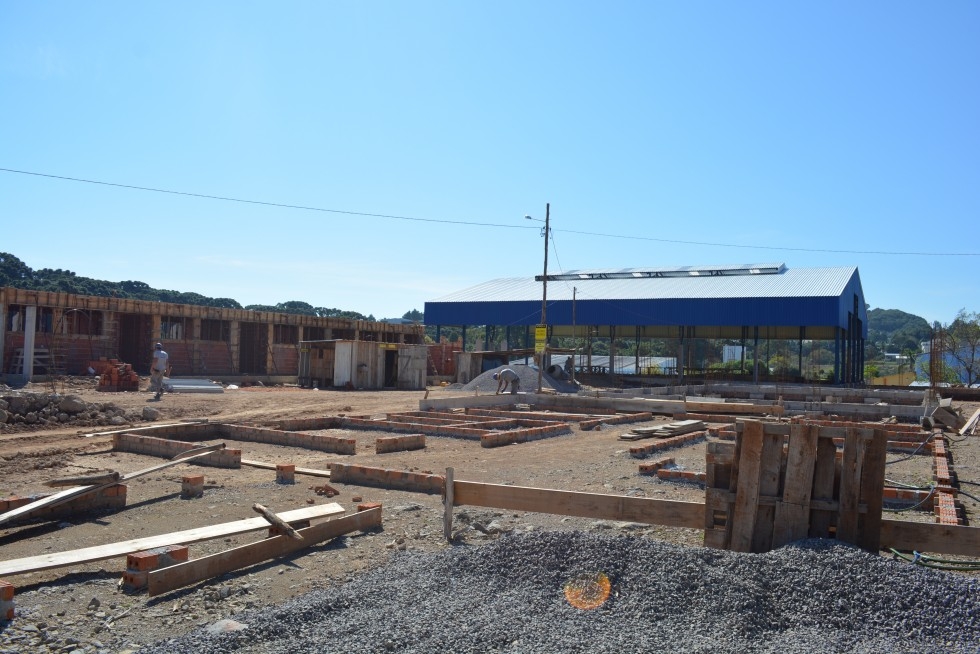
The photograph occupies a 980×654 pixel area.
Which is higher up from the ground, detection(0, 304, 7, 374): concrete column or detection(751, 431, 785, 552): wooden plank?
detection(0, 304, 7, 374): concrete column

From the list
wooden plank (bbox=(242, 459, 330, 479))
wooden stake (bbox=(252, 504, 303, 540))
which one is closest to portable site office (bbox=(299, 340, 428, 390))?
wooden plank (bbox=(242, 459, 330, 479))

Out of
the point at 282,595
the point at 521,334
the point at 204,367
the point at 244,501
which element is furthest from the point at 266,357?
the point at 521,334

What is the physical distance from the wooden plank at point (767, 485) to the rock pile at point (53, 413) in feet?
47.6

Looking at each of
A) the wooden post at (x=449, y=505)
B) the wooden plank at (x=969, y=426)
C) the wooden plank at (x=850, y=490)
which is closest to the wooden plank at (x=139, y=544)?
the wooden post at (x=449, y=505)

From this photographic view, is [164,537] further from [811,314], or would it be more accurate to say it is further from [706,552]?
[811,314]

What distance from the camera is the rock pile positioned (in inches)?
619

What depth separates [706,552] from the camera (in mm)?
5355

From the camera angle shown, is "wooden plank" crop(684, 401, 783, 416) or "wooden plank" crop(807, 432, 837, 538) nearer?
"wooden plank" crop(807, 432, 837, 538)

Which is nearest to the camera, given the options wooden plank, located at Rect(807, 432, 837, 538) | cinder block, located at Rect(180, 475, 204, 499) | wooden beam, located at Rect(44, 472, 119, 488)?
wooden plank, located at Rect(807, 432, 837, 538)

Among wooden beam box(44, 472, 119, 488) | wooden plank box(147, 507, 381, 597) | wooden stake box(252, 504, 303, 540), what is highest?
wooden beam box(44, 472, 119, 488)

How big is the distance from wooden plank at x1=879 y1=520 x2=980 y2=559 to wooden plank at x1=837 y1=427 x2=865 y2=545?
283mm

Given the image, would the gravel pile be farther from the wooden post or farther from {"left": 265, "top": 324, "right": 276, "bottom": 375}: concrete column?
{"left": 265, "top": 324, "right": 276, "bottom": 375}: concrete column

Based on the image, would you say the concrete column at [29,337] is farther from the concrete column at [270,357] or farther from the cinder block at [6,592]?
the cinder block at [6,592]

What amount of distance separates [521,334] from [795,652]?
74.5 meters
